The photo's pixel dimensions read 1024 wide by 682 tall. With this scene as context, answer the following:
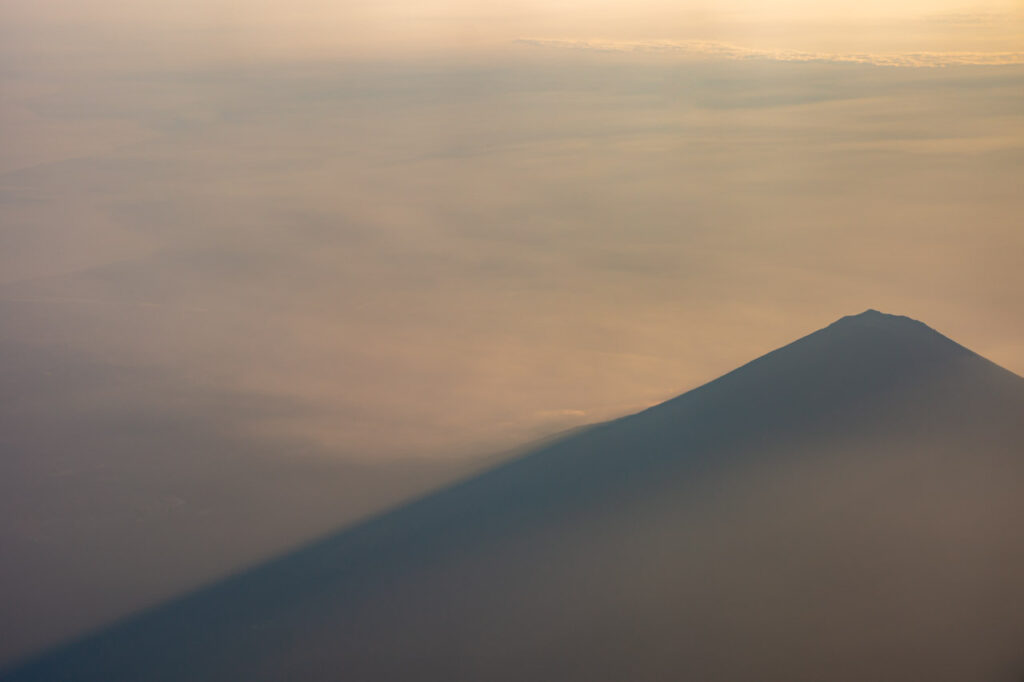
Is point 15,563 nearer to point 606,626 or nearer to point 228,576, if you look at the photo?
point 228,576

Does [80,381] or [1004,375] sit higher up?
[80,381]

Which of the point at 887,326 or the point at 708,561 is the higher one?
the point at 887,326

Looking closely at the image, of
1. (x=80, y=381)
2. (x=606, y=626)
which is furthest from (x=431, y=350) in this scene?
(x=606, y=626)

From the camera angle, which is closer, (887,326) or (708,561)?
(708,561)

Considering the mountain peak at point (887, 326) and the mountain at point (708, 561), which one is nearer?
the mountain at point (708, 561)

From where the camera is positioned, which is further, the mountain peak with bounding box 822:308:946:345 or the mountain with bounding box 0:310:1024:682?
the mountain peak with bounding box 822:308:946:345

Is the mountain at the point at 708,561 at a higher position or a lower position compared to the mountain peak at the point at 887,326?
lower

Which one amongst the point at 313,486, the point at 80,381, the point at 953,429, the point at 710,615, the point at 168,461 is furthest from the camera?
the point at 80,381

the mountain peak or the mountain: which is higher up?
the mountain peak
